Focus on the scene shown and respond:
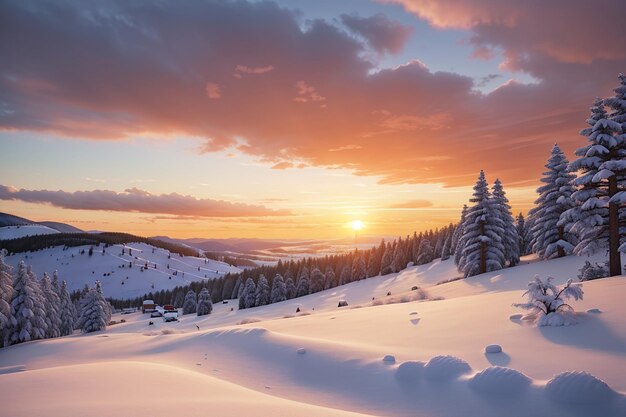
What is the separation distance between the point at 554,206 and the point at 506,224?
783 cm

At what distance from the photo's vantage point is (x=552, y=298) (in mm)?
13000

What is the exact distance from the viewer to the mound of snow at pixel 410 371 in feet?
31.5

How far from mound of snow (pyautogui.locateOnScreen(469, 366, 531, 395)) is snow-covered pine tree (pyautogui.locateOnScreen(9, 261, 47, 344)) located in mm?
44463

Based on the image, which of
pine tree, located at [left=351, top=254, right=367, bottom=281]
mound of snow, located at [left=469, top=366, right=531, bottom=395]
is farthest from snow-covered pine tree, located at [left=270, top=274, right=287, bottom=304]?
mound of snow, located at [left=469, top=366, right=531, bottom=395]

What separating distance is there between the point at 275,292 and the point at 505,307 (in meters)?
68.0

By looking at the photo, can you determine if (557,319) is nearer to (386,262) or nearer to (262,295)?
(262,295)

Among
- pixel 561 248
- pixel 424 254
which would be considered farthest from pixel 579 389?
pixel 424 254

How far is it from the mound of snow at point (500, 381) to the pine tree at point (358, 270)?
82429 millimetres

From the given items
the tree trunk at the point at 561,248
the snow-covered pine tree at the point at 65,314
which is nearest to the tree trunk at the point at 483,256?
the tree trunk at the point at 561,248

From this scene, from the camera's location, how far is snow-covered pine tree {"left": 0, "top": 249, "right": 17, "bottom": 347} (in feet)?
112

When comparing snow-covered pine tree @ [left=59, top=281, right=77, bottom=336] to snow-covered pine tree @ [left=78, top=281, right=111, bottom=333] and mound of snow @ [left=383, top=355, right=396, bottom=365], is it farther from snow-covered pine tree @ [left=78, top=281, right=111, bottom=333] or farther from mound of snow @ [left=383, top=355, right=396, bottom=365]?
mound of snow @ [left=383, top=355, right=396, bottom=365]

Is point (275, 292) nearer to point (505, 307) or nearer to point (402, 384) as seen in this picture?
point (505, 307)

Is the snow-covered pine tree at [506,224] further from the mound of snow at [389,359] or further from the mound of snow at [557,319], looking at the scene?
the mound of snow at [389,359]

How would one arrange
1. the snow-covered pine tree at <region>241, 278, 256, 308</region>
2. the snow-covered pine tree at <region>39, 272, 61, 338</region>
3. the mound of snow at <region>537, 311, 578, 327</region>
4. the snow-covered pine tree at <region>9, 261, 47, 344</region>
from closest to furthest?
the mound of snow at <region>537, 311, 578, 327</region>, the snow-covered pine tree at <region>9, 261, 47, 344</region>, the snow-covered pine tree at <region>39, 272, 61, 338</region>, the snow-covered pine tree at <region>241, 278, 256, 308</region>
